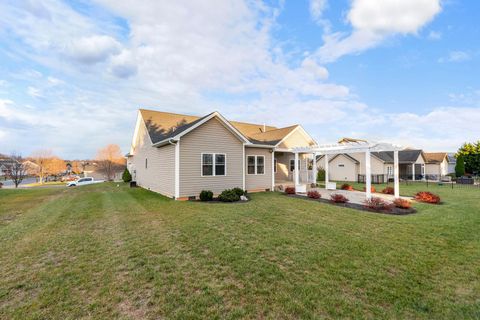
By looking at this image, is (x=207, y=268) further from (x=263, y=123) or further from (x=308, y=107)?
(x=263, y=123)

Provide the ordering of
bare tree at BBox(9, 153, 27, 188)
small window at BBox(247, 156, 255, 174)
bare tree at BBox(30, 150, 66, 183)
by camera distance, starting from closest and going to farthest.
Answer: small window at BBox(247, 156, 255, 174), bare tree at BBox(9, 153, 27, 188), bare tree at BBox(30, 150, 66, 183)

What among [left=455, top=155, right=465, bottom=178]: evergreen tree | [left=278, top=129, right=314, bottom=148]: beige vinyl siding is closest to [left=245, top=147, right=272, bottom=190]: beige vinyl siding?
[left=278, top=129, right=314, bottom=148]: beige vinyl siding

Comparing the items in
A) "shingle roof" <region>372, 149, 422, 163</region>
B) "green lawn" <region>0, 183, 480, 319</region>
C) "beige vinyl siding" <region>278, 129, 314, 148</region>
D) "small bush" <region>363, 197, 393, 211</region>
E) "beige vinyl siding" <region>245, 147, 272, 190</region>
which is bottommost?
"green lawn" <region>0, 183, 480, 319</region>

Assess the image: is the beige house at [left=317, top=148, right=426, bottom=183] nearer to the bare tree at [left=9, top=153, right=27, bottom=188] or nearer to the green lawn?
the green lawn

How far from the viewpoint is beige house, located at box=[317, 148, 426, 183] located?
24719 millimetres

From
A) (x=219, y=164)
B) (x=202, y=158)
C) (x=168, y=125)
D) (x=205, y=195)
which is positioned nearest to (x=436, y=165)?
(x=219, y=164)

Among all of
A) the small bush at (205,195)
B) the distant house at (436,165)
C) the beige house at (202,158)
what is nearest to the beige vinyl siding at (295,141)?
the beige house at (202,158)

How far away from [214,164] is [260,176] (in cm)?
394

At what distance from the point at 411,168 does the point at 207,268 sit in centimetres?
3545

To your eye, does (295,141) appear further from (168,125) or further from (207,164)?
(168,125)

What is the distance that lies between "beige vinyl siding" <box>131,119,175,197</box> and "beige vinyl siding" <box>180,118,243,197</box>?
30.4 inches

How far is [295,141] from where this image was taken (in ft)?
69.1

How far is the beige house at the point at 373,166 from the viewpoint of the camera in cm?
2472

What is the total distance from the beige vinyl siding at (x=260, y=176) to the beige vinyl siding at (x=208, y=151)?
4.08 feet
